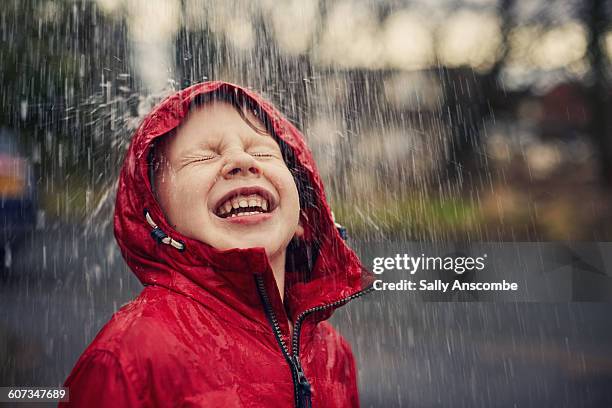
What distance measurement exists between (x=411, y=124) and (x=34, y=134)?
11.4 ft

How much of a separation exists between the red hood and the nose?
0.63 feet

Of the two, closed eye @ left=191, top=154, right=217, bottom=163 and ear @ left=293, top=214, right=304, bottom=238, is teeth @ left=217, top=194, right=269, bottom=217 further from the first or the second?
ear @ left=293, top=214, right=304, bottom=238

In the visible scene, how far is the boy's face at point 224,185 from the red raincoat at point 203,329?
0.05m

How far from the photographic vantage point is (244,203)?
1.57 m

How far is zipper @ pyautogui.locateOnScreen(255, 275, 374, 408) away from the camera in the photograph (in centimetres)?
145

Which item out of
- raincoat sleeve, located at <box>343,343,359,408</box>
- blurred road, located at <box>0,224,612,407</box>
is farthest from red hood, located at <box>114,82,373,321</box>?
blurred road, located at <box>0,224,612,407</box>

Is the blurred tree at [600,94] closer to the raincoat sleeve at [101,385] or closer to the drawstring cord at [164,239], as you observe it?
the drawstring cord at [164,239]

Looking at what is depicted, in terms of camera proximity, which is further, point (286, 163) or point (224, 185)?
point (286, 163)

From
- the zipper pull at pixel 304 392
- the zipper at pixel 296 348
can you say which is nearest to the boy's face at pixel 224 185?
the zipper at pixel 296 348

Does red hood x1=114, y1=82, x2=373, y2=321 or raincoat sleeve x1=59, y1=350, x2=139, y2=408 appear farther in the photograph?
red hood x1=114, y1=82, x2=373, y2=321

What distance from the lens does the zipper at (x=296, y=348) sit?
1.45 meters

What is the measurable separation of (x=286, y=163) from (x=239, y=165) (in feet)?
1.02

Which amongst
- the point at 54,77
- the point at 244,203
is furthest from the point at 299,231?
the point at 54,77

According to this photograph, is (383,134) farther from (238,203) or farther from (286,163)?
(238,203)
